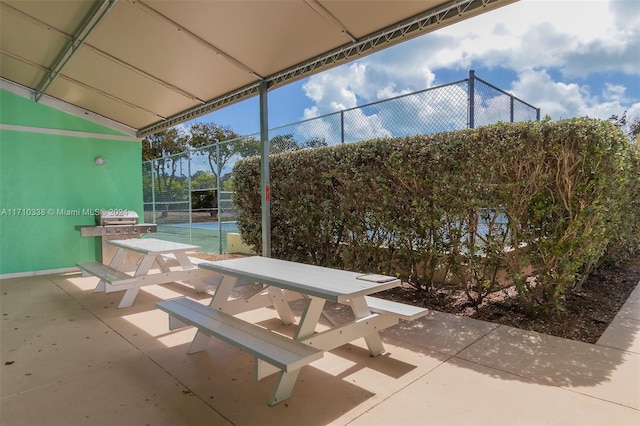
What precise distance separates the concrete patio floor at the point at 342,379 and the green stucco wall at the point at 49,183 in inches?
118

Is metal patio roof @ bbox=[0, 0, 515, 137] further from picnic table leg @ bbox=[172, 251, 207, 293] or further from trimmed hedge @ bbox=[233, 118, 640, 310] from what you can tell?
picnic table leg @ bbox=[172, 251, 207, 293]

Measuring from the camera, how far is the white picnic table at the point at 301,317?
82.0 inches

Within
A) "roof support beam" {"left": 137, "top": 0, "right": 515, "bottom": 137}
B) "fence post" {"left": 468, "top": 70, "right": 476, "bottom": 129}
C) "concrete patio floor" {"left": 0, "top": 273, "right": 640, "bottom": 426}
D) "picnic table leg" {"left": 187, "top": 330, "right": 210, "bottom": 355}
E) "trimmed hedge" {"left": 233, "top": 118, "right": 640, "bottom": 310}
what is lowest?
"concrete patio floor" {"left": 0, "top": 273, "right": 640, "bottom": 426}

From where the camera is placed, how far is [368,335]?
2.67 meters

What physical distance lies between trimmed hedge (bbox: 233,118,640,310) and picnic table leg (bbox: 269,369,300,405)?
237 centimetres

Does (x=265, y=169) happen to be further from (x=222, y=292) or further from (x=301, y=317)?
(x=301, y=317)

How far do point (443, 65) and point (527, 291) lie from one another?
6258 mm

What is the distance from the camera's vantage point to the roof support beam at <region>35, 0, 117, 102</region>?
3.31m

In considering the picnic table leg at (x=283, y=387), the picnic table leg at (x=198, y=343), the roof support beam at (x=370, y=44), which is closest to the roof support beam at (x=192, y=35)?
the roof support beam at (x=370, y=44)

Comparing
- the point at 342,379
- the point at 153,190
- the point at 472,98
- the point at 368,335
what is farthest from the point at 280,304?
the point at 153,190

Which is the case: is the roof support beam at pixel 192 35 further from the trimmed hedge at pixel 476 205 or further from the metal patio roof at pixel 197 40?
the trimmed hedge at pixel 476 205

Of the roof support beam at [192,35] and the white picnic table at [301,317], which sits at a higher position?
the roof support beam at [192,35]

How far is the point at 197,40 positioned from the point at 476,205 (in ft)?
10.9

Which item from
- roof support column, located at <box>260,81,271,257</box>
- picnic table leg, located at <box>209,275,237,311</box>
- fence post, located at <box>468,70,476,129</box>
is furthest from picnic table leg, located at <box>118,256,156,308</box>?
fence post, located at <box>468,70,476,129</box>
